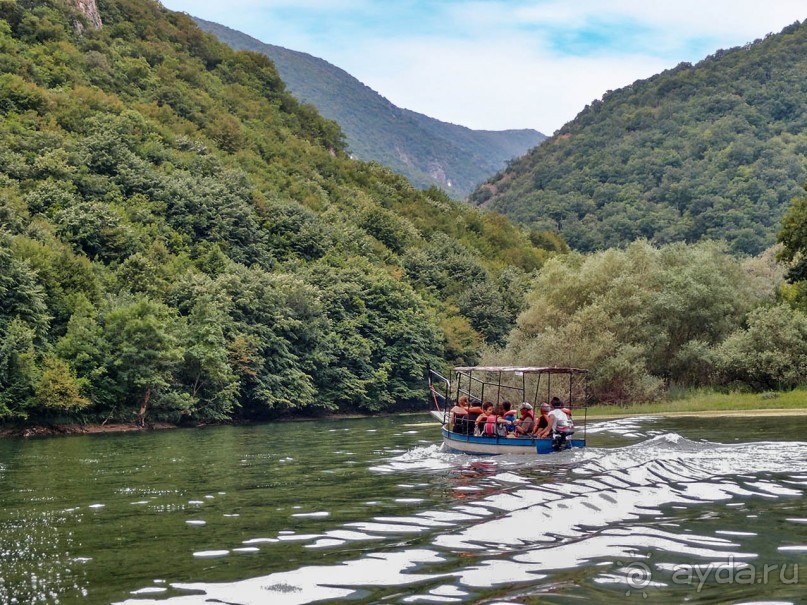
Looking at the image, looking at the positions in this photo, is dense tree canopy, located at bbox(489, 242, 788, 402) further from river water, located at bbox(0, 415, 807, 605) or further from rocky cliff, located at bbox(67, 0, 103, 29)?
rocky cliff, located at bbox(67, 0, 103, 29)

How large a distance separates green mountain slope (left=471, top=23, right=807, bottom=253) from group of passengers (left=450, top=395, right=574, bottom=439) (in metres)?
112

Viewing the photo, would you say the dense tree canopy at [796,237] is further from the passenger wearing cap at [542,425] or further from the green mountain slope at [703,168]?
the green mountain slope at [703,168]

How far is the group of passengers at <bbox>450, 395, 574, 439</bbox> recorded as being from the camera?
36812 mm

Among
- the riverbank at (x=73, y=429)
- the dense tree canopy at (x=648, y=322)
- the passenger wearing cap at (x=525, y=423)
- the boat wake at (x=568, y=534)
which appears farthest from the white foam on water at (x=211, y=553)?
the dense tree canopy at (x=648, y=322)

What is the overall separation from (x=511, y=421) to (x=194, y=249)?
6444 cm

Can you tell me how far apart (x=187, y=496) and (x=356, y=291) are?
74375 millimetres

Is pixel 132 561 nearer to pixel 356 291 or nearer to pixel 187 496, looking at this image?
pixel 187 496

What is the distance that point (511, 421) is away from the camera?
39.2 m

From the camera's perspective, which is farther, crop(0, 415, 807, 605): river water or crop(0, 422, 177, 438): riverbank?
crop(0, 422, 177, 438): riverbank

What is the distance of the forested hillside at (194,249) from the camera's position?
7106 cm

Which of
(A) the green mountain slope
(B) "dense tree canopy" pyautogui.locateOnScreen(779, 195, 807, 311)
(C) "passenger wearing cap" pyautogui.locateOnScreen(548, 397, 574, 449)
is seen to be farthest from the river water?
(A) the green mountain slope

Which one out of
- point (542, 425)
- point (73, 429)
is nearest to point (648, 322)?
point (542, 425)

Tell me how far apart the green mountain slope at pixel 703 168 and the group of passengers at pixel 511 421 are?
112465 millimetres

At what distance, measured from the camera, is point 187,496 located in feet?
89.3
